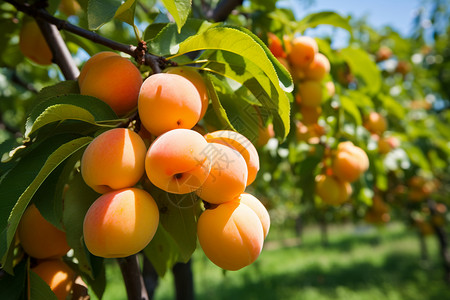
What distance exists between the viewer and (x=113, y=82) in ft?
1.93

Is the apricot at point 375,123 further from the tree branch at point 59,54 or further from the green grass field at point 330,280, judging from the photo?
the green grass field at point 330,280

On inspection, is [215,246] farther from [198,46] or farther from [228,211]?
[198,46]

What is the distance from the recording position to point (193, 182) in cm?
50

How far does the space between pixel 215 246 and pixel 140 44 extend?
36 centimetres

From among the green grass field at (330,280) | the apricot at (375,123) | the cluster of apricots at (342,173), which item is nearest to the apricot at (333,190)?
the cluster of apricots at (342,173)

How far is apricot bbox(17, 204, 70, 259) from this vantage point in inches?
26.4

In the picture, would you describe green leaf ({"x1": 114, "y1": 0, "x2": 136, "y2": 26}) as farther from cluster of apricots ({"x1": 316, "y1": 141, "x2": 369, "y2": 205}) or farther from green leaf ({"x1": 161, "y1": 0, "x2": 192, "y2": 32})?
cluster of apricots ({"x1": 316, "y1": 141, "x2": 369, "y2": 205})

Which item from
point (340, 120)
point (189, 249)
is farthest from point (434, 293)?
point (189, 249)

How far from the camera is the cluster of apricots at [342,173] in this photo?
1.19 m

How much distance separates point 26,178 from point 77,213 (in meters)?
0.10

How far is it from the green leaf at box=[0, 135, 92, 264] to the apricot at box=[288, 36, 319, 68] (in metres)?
0.68

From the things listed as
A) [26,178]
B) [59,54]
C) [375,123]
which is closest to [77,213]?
[26,178]

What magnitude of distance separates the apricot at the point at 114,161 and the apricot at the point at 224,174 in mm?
101

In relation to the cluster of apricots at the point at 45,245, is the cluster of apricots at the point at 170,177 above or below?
above
